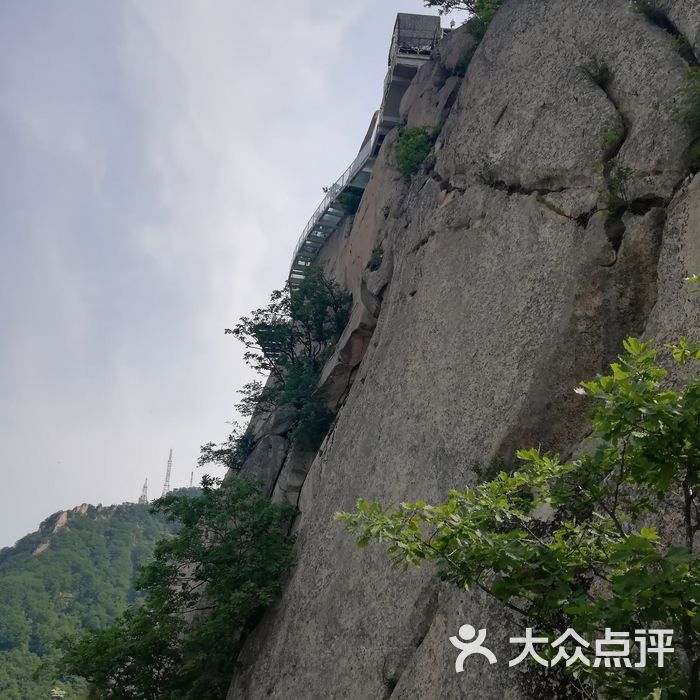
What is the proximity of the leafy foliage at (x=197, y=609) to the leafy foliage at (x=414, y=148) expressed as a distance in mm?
10205

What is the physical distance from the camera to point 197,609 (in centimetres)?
1645

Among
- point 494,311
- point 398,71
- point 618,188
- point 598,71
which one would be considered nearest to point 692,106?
point 618,188

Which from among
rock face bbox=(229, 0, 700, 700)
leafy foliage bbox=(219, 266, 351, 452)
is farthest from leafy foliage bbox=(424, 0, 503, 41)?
leafy foliage bbox=(219, 266, 351, 452)

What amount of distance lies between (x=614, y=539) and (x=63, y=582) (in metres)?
90.1

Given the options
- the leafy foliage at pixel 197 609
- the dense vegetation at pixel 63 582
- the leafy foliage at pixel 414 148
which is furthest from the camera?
the dense vegetation at pixel 63 582

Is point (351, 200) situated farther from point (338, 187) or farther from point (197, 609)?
point (197, 609)

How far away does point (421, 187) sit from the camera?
17.3 m

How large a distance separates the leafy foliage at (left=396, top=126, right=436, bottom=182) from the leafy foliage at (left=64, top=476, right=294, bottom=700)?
33.5 feet

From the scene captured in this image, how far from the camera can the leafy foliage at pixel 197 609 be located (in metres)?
15.3

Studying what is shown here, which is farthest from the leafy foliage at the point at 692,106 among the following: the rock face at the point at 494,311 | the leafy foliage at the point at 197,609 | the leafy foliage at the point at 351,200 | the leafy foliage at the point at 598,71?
the leafy foliage at the point at 351,200

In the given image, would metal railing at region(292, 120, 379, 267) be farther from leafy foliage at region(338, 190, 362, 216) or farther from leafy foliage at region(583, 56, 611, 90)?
leafy foliage at region(583, 56, 611, 90)

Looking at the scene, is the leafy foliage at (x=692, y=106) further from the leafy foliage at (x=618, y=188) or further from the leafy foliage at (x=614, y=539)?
the leafy foliage at (x=614, y=539)

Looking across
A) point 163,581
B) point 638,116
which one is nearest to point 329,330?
point 163,581

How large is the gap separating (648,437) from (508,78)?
497 inches
